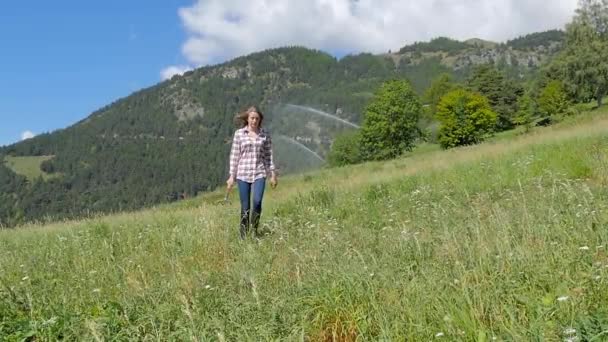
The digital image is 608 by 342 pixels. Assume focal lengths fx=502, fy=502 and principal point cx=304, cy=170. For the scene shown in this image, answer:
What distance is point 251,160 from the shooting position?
26.6ft

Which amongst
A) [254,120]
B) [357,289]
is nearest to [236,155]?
[254,120]

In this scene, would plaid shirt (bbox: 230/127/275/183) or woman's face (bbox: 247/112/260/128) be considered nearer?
plaid shirt (bbox: 230/127/275/183)

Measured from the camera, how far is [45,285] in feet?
16.5

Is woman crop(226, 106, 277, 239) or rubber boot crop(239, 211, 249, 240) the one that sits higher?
woman crop(226, 106, 277, 239)

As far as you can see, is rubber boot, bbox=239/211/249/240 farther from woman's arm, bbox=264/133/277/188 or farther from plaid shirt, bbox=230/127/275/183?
woman's arm, bbox=264/133/277/188

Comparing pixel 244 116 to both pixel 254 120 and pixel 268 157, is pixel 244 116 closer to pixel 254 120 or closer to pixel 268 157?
pixel 254 120

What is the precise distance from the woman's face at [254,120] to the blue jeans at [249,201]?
2.99 ft

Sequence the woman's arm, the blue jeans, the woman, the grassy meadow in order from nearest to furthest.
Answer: the grassy meadow → the blue jeans → the woman → the woman's arm

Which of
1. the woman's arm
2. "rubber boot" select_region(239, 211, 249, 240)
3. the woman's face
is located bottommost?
→ "rubber boot" select_region(239, 211, 249, 240)

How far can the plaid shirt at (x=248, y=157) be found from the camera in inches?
319

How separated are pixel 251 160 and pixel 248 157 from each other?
7 centimetres

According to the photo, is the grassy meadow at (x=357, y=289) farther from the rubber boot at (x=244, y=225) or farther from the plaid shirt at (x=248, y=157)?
the plaid shirt at (x=248, y=157)

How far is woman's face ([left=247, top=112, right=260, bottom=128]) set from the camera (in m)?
8.20

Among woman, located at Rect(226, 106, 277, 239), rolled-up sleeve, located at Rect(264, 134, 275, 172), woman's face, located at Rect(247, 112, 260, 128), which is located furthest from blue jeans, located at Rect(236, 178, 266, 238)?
woman's face, located at Rect(247, 112, 260, 128)
